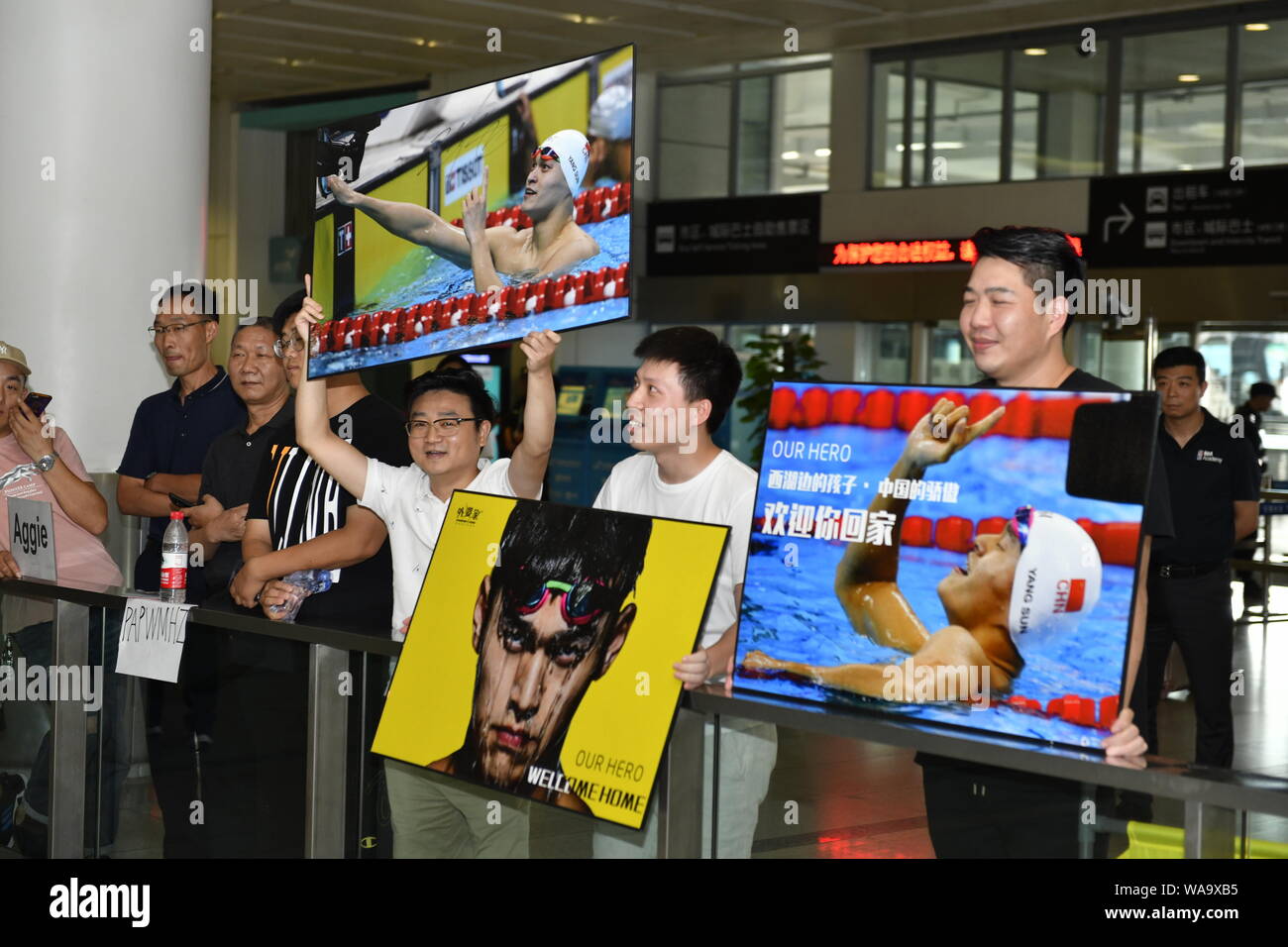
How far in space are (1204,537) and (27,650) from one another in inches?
160

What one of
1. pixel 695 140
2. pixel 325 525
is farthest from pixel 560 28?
pixel 325 525

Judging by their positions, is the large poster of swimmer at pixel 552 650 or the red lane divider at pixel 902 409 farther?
the large poster of swimmer at pixel 552 650

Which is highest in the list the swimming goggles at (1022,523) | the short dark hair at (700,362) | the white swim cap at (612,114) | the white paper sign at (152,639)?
the white swim cap at (612,114)

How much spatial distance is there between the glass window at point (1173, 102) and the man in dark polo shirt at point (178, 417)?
9.52 m

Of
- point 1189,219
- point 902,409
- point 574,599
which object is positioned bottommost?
point 574,599

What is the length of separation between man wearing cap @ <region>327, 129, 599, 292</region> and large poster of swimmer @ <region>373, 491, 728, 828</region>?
43 centimetres

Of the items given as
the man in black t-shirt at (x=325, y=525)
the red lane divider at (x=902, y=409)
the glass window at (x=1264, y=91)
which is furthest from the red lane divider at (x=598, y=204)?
the glass window at (x=1264, y=91)

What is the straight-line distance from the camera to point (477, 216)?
9.46 ft

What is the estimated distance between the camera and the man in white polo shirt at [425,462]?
3.00m

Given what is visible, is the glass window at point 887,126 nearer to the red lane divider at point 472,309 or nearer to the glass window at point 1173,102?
the glass window at point 1173,102

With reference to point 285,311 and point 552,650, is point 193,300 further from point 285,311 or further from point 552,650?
point 552,650

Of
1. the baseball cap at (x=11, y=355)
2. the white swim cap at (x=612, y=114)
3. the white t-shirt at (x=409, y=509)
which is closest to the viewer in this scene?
the white swim cap at (x=612, y=114)

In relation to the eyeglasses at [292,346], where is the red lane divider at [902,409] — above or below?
below

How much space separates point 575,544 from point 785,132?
13449 millimetres
